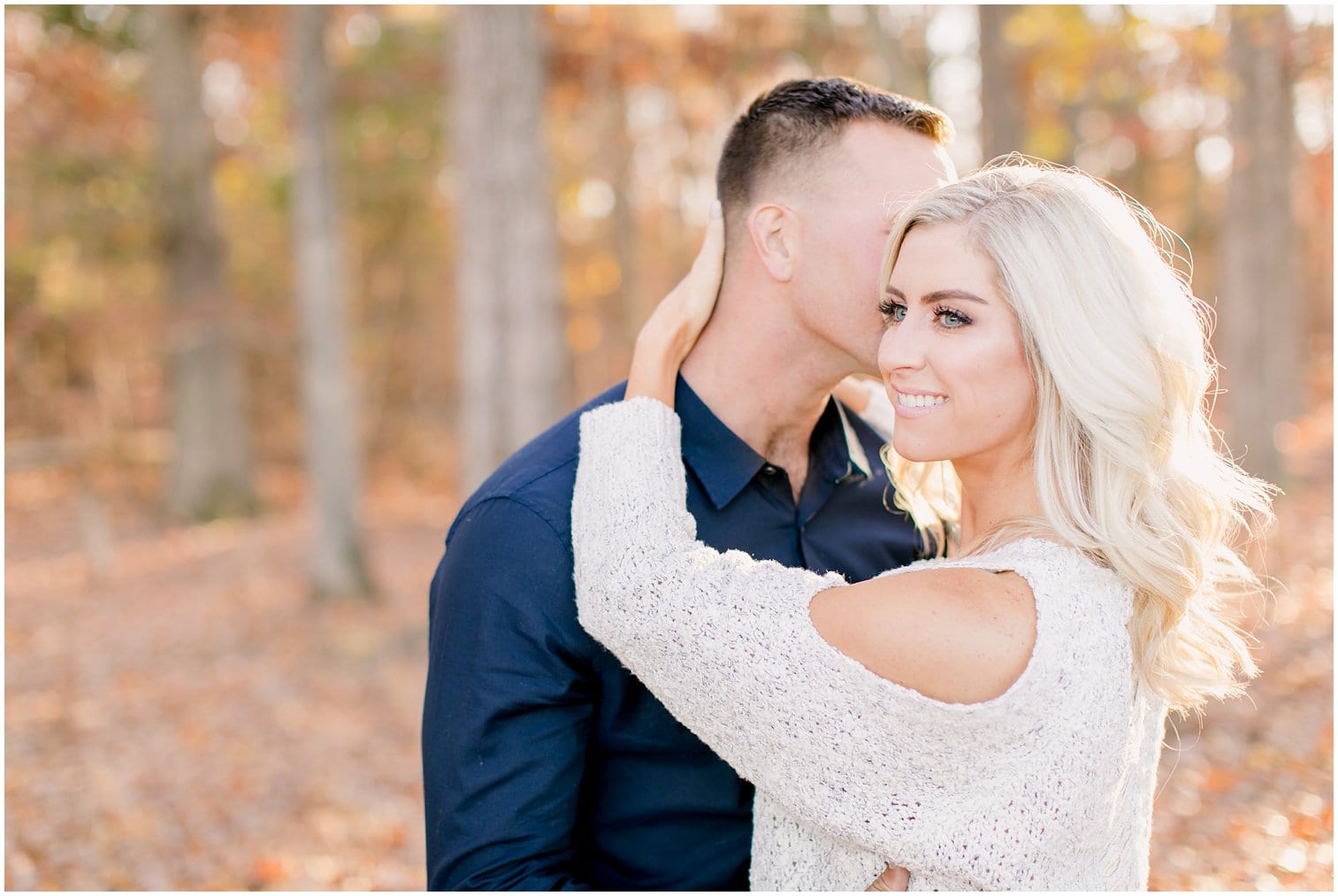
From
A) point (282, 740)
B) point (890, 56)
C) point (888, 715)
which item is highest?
point (890, 56)

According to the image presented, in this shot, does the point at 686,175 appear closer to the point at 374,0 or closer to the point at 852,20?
the point at 852,20

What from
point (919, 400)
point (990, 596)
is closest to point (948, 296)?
point (919, 400)

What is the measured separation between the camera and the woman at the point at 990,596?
1.66 metres

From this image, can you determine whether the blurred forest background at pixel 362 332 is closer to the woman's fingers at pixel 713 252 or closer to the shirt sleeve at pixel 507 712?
the woman's fingers at pixel 713 252

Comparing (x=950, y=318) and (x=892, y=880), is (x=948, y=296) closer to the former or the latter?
(x=950, y=318)

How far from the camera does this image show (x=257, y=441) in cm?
2300

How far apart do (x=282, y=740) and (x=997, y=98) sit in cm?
689

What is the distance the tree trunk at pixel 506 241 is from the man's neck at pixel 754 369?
295 centimetres

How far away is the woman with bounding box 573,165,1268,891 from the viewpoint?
1.66 m

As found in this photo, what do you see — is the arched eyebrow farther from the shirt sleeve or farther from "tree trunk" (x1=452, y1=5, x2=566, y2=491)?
"tree trunk" (x1=452, y1=5, x2=566, y2=491)

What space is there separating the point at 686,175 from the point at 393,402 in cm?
879

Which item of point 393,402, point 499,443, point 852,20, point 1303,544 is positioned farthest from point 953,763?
point 393,402

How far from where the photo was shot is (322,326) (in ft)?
30.7

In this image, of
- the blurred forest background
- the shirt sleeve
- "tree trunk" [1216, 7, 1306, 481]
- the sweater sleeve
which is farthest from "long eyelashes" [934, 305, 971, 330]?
"tree trunk" [1216, 7, 1306, 481]
